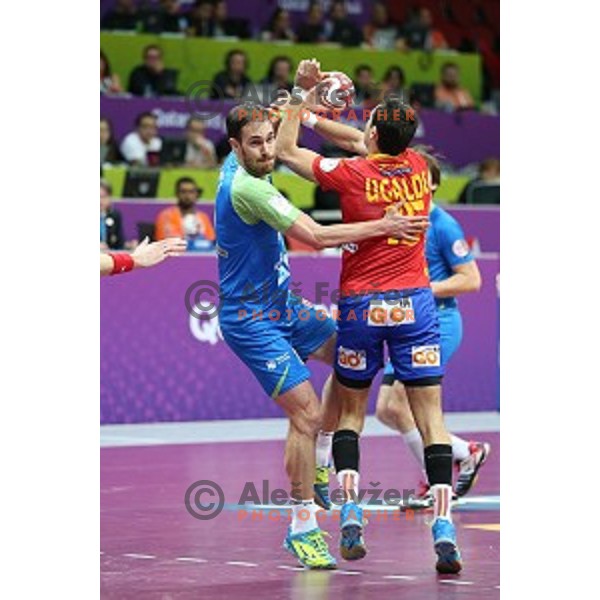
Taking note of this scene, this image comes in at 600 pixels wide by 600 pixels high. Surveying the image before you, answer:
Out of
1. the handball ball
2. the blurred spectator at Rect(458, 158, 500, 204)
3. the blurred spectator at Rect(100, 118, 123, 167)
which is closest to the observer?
the handball ball

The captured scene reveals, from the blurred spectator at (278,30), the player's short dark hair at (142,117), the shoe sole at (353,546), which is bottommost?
the shoe sole at (353,546)

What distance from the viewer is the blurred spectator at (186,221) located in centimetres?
1848

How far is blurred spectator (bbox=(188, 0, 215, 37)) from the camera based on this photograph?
82.8 ft

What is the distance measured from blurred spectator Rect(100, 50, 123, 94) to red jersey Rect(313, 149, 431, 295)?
1337 centimetres

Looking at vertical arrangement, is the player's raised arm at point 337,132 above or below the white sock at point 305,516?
above

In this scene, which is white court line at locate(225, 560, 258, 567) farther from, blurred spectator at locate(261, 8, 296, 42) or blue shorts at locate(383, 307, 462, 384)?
blurred spectator at locate(261, 8, 296, 42)

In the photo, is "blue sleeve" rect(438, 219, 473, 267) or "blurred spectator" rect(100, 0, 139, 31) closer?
"blue sleeve" rect(438, 219, 473, 267)

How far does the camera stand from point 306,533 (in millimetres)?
9305

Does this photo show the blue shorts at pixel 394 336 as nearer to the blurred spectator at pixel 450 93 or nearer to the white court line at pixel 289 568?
the white court line at pixel 289 568

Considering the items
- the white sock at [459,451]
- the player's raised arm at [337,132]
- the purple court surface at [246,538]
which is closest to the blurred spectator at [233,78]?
the purple court surface at [246,538]

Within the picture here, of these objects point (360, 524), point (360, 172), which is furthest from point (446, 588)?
point (360, 172)

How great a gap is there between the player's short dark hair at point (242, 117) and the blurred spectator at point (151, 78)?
553 inches

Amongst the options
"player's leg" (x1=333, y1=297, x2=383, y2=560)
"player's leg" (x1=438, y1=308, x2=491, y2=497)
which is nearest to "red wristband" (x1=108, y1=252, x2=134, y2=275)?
"player's leg" (x1=333, y1=297, x2=383, y2=560)

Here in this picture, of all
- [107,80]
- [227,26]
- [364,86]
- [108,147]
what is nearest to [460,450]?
[108,147]
